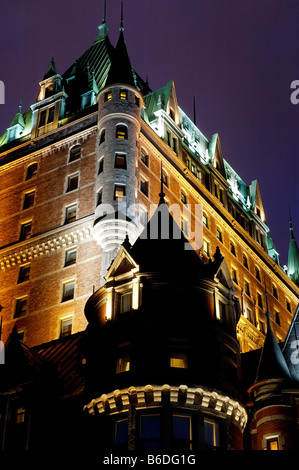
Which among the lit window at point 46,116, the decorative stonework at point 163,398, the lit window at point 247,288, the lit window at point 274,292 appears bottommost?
the decorative stonework at point 163,398

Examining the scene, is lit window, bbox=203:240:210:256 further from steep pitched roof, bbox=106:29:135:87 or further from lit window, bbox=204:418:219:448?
lit window, bbox=204:418:219:448

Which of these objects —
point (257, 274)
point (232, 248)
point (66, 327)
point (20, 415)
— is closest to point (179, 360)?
point (20, 415)

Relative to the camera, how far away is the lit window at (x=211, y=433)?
1372 inches

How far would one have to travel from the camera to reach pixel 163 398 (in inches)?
1382

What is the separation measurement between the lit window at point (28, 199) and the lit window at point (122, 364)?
28525 mm

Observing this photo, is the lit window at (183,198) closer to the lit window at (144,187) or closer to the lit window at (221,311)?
the lit window at (144,187)

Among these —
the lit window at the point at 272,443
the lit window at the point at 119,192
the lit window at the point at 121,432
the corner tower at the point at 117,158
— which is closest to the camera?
the lit window at the point at 121,432

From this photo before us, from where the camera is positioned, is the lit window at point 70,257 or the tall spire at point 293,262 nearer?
the lit window at point 70,257

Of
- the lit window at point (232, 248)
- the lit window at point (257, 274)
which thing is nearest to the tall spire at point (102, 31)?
the lit window at point (232, 248)

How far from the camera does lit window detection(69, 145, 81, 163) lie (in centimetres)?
6366

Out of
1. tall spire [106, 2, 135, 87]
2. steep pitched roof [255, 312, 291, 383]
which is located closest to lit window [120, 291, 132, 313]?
steep pitched roof [255, 312, 291, 383]

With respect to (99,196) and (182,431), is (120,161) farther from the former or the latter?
(182,431)

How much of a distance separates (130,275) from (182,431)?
8.80 meters

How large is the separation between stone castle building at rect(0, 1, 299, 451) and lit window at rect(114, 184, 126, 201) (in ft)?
0.26
